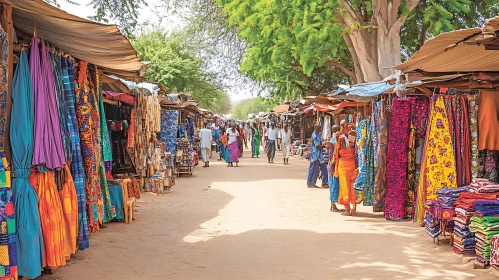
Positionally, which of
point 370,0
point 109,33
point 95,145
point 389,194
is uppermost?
point 370,0

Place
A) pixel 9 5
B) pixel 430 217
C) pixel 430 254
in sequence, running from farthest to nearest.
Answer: pixel 430 217
pixel 430 254
pixel 9 5

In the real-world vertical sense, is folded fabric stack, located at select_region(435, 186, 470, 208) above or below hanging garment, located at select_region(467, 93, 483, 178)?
below

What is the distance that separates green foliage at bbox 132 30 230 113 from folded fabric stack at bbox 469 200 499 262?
2180 cm

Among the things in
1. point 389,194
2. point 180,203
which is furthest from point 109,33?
point 180,203

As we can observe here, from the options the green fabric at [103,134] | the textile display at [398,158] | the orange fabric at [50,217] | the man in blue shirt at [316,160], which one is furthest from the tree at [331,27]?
the orange fabric at [50,217]

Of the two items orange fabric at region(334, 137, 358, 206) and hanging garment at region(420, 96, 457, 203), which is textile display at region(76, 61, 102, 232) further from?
hanging garment at region(420, 96, 457, 203)

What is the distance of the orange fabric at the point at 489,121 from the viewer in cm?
734

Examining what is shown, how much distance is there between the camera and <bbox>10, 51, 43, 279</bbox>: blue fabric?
492 centimetres

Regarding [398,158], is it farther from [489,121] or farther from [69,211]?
[69,211]

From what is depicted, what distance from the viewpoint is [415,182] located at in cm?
886

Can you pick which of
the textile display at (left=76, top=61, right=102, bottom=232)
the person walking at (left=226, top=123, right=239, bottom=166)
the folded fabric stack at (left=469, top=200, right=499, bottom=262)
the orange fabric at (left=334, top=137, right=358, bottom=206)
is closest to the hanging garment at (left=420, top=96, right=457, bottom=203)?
the folded fabric stack at (left=469, top=200, right=499, bottom=262)

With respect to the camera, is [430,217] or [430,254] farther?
→ [430,217]

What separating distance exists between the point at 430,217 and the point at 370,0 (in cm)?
1015

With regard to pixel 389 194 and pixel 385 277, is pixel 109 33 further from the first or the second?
pixel 389 194
